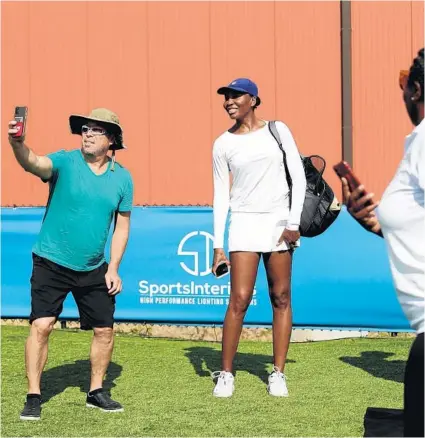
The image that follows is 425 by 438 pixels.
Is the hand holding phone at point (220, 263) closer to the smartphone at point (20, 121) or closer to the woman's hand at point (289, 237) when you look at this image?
the woman's hand at point (289, 237)

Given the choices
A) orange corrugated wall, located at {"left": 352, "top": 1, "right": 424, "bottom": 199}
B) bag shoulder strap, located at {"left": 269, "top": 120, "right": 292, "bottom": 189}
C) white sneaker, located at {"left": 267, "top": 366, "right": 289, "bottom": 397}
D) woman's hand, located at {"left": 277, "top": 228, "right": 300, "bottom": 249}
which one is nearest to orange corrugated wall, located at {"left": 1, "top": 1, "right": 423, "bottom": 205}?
orange corrugated wall, located at {"left": 352, "top": 1, "right": 424, "bottom": 199}

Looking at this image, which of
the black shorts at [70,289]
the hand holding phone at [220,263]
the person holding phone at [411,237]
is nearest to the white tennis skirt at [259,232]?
the hand holding phone at [220,263]

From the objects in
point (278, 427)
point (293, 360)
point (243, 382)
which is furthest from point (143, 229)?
point (278, 427)

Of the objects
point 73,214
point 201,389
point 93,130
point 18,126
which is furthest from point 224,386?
point 18,126

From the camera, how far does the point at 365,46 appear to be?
11898 mm

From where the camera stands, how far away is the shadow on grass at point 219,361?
738cm

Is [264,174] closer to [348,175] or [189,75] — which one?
[348,175]

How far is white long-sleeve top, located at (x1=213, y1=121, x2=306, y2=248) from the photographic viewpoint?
630cm

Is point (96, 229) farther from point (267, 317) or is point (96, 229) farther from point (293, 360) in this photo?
point (267, 317)

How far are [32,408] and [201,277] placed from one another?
383 centimetres

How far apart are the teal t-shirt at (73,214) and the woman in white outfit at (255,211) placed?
3.21ft

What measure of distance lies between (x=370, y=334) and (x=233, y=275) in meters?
3.27

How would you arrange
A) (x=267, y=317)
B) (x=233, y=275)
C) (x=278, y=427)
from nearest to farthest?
1. (x=278, y=427)
2. (x=233, y=275)
3. (x=267, y=317)

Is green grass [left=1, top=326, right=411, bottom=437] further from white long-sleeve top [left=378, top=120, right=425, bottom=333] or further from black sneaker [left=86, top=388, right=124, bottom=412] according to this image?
Result: white long-sleeve top [left=378, top=120, right=425, bottom=333]
